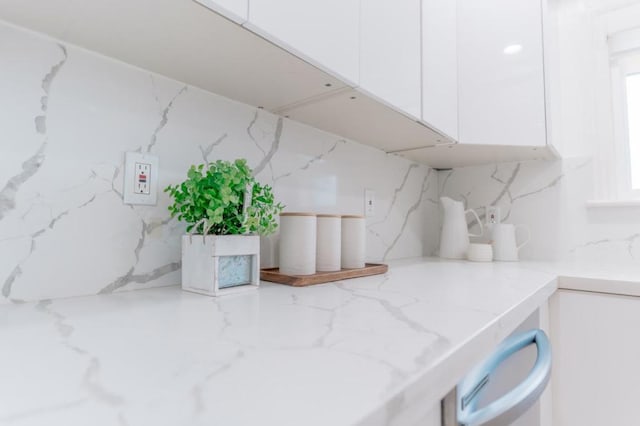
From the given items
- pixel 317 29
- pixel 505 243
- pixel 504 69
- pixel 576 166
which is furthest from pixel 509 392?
pixel 576 166

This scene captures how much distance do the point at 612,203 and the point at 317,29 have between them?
1494 mm

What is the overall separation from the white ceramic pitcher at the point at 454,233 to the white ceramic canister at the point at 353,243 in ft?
2.44

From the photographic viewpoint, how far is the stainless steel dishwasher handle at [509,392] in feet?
1.95

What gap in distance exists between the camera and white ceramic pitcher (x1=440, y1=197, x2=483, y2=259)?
5.44 feet

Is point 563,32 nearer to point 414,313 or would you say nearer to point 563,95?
point 563,95

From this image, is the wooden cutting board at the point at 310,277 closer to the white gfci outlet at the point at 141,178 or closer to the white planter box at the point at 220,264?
the white planter box at the point at 220,264

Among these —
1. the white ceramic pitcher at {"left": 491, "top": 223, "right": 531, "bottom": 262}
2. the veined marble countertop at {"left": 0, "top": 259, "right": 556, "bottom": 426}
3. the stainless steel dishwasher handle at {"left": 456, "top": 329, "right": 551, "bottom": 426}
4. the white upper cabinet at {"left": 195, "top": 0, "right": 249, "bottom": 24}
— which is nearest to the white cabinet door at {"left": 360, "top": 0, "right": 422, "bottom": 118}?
the white upper cabinet at {"left": 195, "top": 0, "right": 249, "bottom": 24}

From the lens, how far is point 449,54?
1.31 metres

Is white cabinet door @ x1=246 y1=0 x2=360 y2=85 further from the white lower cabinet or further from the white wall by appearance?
the white wall

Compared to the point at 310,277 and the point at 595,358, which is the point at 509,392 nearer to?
the point at 310,277

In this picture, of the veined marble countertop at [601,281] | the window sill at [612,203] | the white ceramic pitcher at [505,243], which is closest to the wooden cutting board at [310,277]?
the veined marble countertop at [601,281]

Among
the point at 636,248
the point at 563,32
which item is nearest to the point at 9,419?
the point at 636,248

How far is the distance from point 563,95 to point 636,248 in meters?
0.75

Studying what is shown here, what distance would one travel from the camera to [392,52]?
38.5 inches
